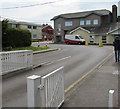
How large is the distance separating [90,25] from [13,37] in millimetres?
29218

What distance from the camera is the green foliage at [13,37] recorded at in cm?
1844

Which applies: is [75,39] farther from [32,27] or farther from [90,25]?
[32,27]

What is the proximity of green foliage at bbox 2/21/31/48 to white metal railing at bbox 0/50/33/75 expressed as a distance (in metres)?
9.82

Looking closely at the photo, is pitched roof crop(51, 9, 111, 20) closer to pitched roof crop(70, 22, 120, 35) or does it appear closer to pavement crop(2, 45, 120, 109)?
pitched roof crop(70, 22, 120, 35)

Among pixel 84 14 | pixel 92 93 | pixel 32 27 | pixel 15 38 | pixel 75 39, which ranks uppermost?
pixel 84 14

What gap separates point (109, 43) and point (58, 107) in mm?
35945

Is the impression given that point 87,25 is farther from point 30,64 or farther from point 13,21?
point 30,64

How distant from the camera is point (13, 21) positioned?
54812mm

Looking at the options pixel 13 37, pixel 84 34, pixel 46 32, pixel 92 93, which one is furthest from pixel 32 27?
pixel 92 93

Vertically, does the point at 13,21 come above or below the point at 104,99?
above

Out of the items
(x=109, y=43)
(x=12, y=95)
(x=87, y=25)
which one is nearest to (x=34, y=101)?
(x=12, y=95)

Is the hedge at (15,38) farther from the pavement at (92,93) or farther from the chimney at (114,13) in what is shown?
the chimney at (114,13)

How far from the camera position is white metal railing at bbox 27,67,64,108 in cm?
331

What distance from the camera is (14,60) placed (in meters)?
8.48
